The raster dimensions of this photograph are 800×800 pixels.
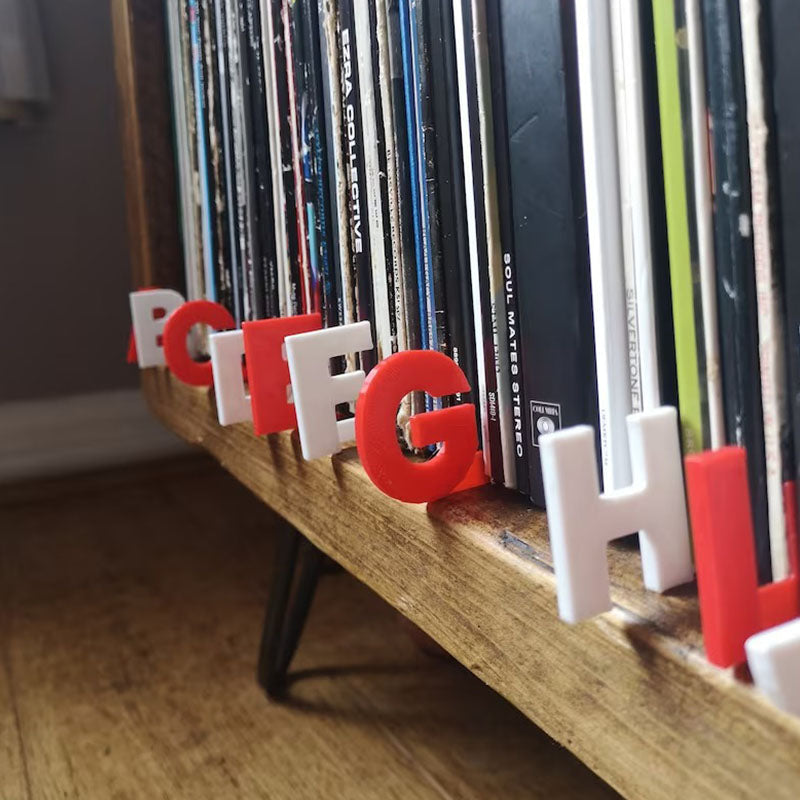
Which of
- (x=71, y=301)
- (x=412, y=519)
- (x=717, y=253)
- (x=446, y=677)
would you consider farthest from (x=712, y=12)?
(x=71, y=301)

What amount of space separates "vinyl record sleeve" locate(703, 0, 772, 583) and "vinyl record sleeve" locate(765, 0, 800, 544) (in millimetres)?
12

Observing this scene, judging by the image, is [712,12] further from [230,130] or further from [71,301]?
[71,301]

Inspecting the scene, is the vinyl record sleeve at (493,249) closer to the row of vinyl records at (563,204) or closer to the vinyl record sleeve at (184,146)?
the row of vinyl records at (563,204)

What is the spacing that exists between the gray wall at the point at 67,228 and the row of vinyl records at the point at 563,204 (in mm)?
791

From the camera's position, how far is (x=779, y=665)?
28 centimetres

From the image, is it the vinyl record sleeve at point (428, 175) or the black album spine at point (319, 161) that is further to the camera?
the black album spine at point (319, 161)

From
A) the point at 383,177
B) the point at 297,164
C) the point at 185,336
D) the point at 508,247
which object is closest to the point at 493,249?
the point at 508,247

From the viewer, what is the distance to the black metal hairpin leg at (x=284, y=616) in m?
0.86

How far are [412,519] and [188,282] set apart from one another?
0.57m

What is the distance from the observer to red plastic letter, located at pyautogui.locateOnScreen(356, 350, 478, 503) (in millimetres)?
457

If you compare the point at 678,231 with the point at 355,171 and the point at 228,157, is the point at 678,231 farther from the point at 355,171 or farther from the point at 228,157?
the point at 228,157

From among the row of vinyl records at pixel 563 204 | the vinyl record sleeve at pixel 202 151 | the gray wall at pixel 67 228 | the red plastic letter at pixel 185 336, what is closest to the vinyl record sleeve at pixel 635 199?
the row of vinyl records at pixel 563 204

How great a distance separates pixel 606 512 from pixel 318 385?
0.23 meters

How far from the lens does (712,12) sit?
0.33 m
